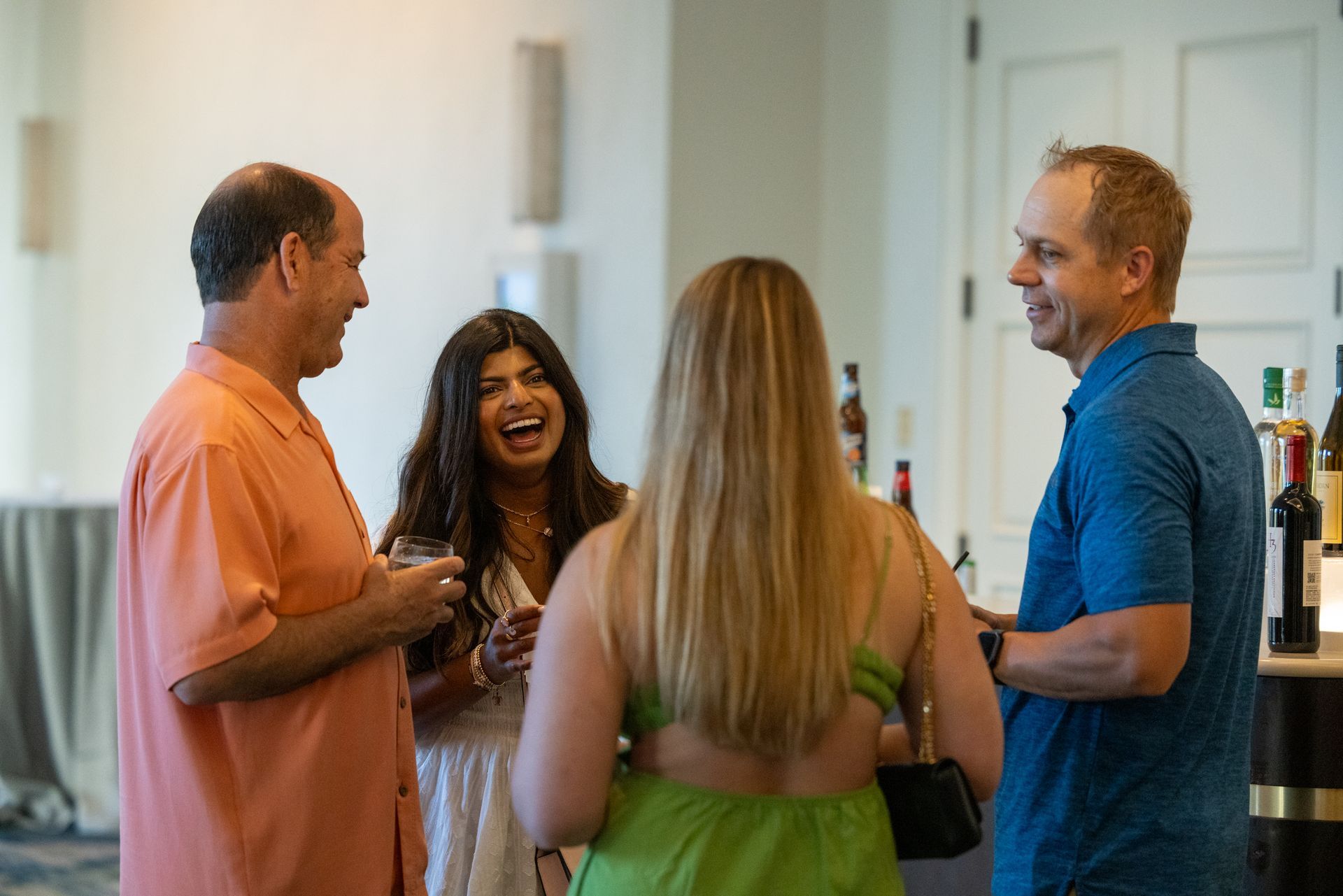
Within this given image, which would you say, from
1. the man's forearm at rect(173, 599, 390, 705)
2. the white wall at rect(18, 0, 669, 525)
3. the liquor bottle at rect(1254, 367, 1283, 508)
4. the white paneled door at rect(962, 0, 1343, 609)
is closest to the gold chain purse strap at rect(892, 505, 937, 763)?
the man's forearm at rect(173, 599, 390, 705)

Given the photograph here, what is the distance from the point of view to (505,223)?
510cm

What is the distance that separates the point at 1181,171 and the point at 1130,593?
317 cm

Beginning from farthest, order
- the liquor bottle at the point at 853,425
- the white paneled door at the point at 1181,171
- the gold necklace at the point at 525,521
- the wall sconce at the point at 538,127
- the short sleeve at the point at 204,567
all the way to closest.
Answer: the wall sconce at the point at 538,127, the white paneled door at the point at 1181,171, the liquor bottle at the point at 853,425, the gold necklace at the point at 525,521, the short sleeve at the point at 204,567

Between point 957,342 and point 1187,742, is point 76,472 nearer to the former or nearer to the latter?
point 957,342

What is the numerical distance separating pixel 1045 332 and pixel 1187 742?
0.58m

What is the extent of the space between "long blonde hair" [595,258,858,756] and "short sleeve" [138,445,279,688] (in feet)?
1.70

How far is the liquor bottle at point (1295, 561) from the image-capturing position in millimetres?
1988

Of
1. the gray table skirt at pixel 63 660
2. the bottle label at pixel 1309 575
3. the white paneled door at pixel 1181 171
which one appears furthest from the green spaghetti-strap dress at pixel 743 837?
the gray table skirt at pixel 63 660

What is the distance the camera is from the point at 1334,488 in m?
2.27

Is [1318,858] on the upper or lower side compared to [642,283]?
lower

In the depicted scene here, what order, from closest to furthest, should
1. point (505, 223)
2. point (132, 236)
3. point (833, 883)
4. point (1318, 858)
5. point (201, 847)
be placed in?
1. point (833, 883)
2. point (201, 847)
3. point (1318, 858)
4. point (505, 223)
5. point (132, 236)

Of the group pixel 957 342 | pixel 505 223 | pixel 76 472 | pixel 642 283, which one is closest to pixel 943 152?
pixel 957 342

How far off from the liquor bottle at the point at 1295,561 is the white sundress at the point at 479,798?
121 centimetres

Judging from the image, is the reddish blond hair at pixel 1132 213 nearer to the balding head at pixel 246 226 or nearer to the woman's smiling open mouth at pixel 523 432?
the woman's smiling open mouth at pixel 523 432
